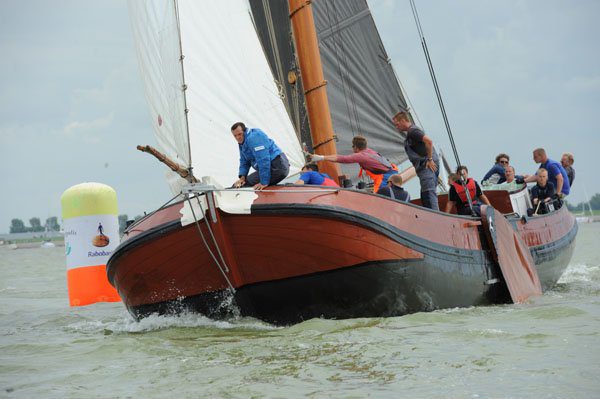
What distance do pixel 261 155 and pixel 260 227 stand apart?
77 centimetres

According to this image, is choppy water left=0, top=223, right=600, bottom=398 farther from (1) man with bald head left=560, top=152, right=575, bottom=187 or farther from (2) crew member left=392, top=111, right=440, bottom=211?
(1) man with bald head left=560, top=152, right=575, bottom=187

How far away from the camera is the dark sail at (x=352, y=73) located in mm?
13023

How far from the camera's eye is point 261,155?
8.57 metres

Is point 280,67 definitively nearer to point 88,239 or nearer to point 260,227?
point 88,239

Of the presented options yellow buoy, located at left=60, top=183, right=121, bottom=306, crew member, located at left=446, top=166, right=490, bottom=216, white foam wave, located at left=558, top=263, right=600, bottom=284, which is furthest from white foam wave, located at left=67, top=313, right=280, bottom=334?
white foam wave, located at left=558, top=263, right=600, bottom=284

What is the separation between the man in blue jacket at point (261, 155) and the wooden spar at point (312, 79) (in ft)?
10.2

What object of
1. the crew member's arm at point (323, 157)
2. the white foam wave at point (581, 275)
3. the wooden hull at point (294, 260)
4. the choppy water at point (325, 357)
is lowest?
the white foam wave at point (581, 275)

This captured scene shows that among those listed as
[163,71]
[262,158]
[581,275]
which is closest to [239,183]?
[262,158]

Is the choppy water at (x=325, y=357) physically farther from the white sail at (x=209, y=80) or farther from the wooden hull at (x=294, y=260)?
the white sail at (x=209, y=80)

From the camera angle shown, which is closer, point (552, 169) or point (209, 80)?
point (209, 80)

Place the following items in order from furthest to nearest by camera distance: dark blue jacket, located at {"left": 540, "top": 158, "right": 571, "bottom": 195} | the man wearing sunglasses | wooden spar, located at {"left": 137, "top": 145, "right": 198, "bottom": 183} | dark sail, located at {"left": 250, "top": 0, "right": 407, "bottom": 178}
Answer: the man wearing sunglasses
dark blue jacket, located at {"left": 540, "top": 158, "right": 571, "bottom": 195}
dark sail, located at {"left": 250, "top": 0, "right": 407, "bottom": 178}
wooden spar, located at {"left": 137, "top": 145, "right": 198, "bottom": 183}

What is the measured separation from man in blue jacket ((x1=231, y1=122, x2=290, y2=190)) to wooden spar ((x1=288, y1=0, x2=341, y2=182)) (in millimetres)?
3113

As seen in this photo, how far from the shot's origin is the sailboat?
27.4 feet

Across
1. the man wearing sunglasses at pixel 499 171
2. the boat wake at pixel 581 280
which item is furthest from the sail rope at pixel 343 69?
the boat wake at pixel 581 280
